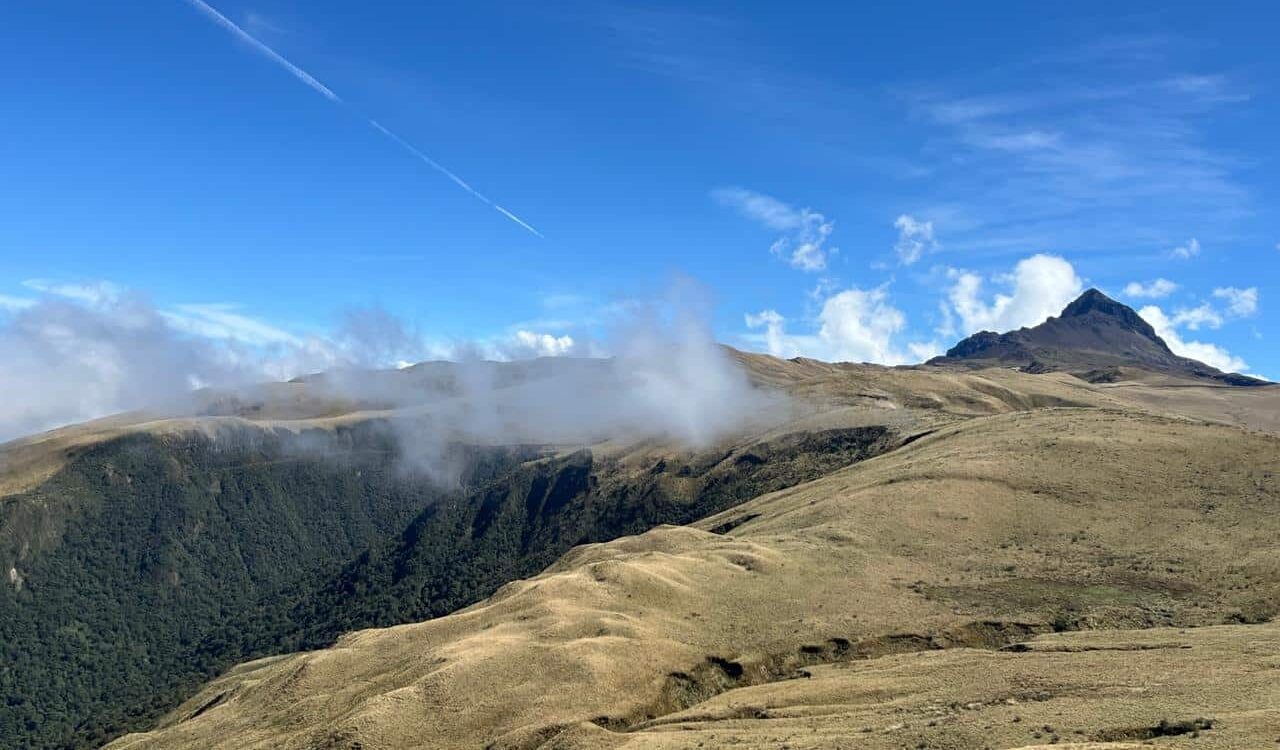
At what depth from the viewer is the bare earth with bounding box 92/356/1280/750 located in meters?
52.5

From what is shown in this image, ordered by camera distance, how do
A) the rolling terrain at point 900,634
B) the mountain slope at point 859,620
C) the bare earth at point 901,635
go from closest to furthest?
the bare earth at point 901,635
the rolling terrain at point 900,634
the mountain slope at point 859,620

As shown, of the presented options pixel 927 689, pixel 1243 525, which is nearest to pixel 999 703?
pixel 927 689

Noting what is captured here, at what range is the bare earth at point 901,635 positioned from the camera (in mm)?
52469

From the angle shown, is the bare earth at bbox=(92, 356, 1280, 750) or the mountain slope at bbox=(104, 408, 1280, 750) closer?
the bare earth at bbox=(92, 356, 1280, 750)

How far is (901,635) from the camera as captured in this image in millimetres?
74875

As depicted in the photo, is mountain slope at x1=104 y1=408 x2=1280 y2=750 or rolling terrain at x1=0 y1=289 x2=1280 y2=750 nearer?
rolling terrain at x1=0 y1=289 x2=1280 y2=750

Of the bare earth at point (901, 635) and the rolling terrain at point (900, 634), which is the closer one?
the bare earth at point (901, 635)

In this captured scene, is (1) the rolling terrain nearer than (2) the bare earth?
No

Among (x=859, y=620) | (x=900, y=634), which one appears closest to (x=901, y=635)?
(x=900, y=634)

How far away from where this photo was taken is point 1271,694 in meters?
46.6

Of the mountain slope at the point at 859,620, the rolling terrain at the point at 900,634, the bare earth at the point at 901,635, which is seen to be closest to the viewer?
the bare earth at the point at 901,635

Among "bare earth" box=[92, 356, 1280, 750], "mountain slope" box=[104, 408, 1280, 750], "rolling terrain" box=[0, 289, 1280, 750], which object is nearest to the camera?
"bare earth" box=[92, 356, 1280, 750]

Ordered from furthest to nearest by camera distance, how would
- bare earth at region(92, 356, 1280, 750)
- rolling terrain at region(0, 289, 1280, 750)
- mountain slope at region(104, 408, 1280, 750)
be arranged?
1. mountain slope at region(104, 408, 1280, 750)
2. rolling terrain at region(0, 289, 1280, 750)
3. bare earth at region(92, 356, 1280, 750)

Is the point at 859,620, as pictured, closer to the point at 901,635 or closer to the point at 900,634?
the point at 900,634
